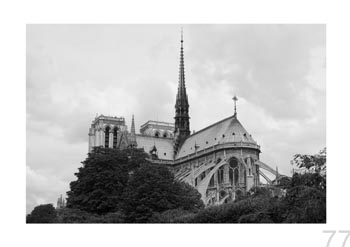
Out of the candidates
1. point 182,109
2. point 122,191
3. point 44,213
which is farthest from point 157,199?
point 182,109

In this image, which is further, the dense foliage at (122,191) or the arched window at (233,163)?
the arched window at (233,163)

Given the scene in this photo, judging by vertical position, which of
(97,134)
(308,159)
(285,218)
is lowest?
(285,218)

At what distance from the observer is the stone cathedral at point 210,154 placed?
70.1 metres

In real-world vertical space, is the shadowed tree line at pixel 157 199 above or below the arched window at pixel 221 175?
below

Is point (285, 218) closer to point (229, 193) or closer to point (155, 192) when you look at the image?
point (155, 192)

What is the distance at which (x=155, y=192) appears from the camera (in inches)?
1633

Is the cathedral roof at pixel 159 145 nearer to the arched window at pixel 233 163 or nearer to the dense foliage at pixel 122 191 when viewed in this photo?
the arched window at pixel 233 163

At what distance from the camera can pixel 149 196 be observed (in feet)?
136

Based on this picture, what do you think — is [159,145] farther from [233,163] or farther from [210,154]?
[233,163]

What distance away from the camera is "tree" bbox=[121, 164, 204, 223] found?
39938 millimetres

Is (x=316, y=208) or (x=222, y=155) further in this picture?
(x=222, y=155)

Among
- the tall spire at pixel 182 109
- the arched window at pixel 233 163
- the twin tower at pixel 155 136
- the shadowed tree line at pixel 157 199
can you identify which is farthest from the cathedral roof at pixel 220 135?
the shadowed tree line at pixel 157 199

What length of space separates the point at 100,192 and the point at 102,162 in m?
3.59
